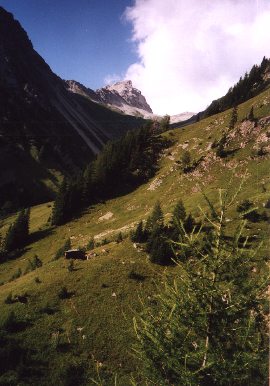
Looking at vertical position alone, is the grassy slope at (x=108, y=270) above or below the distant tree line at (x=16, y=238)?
below

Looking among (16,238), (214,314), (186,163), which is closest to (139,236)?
(16,238)

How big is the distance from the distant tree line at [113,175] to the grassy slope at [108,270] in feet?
13.7

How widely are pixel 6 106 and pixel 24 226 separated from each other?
14243cm

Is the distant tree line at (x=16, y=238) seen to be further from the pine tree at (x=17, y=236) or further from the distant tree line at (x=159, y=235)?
the distant tree line at (x=159, y=235)

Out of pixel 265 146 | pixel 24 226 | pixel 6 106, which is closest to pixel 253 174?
pixel 265 146

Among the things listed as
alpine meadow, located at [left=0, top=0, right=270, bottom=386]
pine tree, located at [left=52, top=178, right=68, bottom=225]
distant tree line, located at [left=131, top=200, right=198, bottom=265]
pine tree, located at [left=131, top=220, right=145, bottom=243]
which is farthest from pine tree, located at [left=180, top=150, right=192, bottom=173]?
pine tree, located at [left=131, top=220, right=145, bottom=243]

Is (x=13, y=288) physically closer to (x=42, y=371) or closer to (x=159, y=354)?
(x=42, y=371)

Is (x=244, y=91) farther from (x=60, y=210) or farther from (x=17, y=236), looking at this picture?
(x=17, y=236)

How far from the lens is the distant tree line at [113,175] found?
291 feet

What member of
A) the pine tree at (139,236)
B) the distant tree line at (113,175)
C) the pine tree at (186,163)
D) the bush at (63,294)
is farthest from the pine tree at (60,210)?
the bush at (63,294)

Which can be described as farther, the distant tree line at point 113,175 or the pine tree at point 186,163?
the pine tree at point 186,163

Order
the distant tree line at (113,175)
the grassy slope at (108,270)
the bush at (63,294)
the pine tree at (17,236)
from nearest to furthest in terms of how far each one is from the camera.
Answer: the grassy slope at (108,270) → the bush at (63,294) → the pine tree at (17,236) → the distant tree line at (113,175)

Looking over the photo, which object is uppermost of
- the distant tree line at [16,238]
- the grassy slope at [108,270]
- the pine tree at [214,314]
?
the pine tree at [214,314]

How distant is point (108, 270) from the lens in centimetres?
4581
